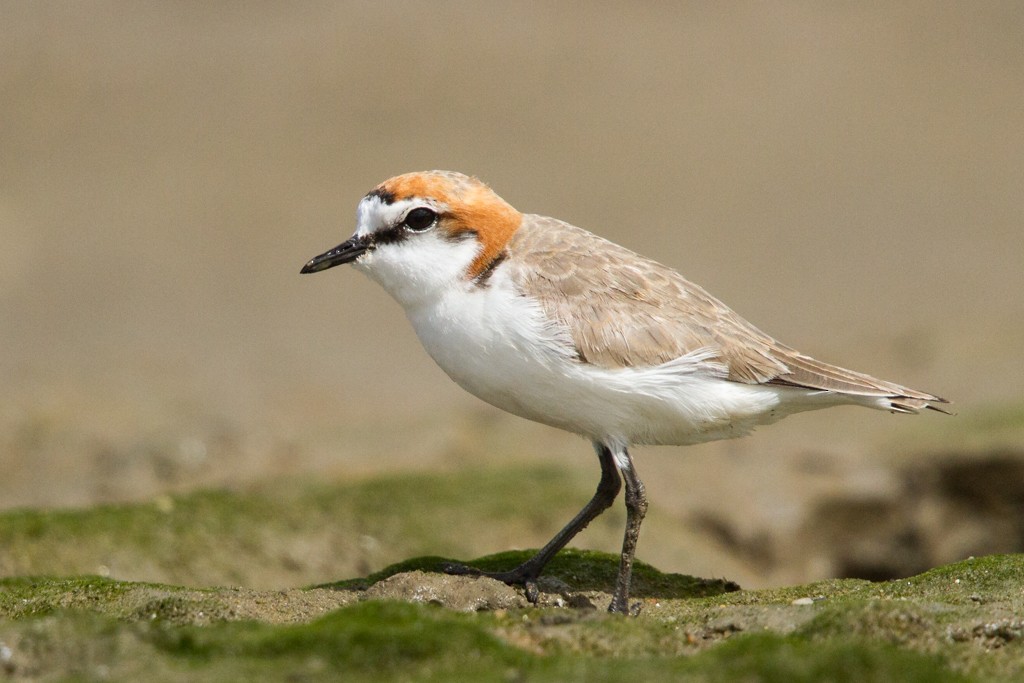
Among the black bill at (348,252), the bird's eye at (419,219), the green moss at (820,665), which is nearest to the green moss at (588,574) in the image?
the black bill at (348,252)

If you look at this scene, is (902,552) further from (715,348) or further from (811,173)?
(811,173)

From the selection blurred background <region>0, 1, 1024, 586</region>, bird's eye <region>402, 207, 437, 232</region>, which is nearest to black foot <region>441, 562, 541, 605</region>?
bird's eye <region>402, 207, 437, 232</region>

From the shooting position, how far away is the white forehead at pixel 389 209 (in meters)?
8.05

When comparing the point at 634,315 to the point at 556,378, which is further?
the point at 634,315

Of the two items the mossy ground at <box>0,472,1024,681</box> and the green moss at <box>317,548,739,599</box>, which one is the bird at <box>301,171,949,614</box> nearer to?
the green moss at <box>317,548,739,599</box>

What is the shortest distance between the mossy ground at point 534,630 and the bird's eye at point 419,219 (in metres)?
2.11

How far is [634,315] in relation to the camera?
26.5 ft

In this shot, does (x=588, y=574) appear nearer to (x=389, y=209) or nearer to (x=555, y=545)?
(x=555, y=545)

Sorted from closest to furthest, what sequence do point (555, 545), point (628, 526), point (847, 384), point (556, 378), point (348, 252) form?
point (556, 378)
point (628, 526)
point (348, 252)
point (847, 384)
point (555, 545)

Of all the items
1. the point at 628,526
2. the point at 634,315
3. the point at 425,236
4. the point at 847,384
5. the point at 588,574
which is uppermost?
the point at 425,236

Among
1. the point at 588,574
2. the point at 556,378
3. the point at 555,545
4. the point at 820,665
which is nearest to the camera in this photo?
the point at 820,665

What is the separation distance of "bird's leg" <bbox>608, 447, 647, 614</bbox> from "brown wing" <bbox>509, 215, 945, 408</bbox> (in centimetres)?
69

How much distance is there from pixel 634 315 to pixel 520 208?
1257 centimetres

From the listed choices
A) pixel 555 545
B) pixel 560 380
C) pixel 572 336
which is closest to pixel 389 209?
pixel 572 336
